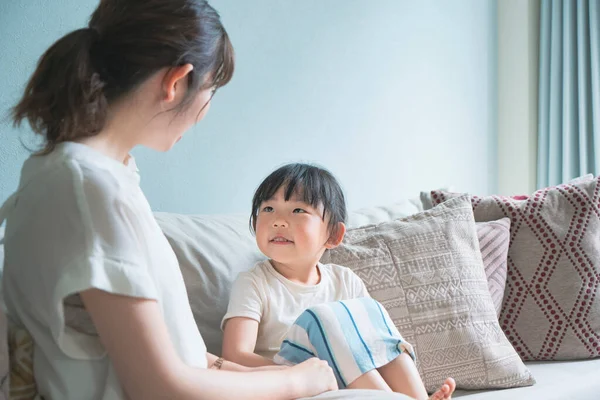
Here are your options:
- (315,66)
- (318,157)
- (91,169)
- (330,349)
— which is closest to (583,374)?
(330,349)

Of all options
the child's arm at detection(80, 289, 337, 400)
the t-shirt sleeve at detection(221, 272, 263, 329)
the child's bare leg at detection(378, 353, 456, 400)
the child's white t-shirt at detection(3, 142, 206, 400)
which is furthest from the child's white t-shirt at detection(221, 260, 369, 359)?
the child's arm at detection(80, 289, 337, 400)

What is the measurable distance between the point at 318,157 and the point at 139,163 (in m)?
0.71

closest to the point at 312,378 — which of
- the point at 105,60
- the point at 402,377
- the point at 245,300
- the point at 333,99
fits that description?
the point at 402,377

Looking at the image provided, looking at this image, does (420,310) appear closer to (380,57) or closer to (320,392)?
(320,392)

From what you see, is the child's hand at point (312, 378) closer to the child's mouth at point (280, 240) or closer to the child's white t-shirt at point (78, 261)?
the child's white t-shirt at point (78, 261)

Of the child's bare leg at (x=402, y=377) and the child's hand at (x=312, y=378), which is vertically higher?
the child's hand at (x=312, y=378)

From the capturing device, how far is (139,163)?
6.40 ft

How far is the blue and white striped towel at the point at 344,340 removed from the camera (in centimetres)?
136

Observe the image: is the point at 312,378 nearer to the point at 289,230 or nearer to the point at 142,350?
the point at 142,350

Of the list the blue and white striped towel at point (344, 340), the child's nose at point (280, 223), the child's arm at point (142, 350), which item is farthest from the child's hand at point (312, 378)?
the child's nose at point (280, 223)

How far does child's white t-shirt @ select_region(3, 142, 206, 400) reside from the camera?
3.08 ft

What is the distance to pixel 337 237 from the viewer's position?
5.79 ft

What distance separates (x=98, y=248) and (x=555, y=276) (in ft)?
4.90

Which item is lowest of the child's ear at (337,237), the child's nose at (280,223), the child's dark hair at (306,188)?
the child's ear at (337,237)
